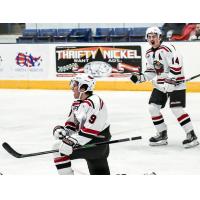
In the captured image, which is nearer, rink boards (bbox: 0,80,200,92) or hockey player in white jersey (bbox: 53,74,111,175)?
hockey player in white jersey (bbox: 53,74,111,175)

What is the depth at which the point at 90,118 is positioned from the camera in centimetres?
407

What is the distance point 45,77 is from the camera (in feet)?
35.4

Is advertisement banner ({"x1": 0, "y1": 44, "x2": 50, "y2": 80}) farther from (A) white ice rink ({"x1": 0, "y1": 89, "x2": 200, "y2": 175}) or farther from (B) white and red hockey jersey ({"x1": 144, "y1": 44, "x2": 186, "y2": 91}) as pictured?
(B) white and red hockey jersey ({"x1": 144, "y1": 44, "x2": 186, "y2": 91})

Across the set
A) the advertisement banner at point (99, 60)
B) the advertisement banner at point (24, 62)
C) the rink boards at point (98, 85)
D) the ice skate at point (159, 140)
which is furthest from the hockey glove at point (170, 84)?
the advertisement banner at point (24, 62)

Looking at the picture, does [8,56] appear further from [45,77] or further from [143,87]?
[143,87]

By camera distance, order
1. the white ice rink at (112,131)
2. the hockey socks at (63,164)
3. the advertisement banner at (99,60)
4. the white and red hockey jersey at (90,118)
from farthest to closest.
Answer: the advertisement banner at (99,60)
the white ice rink at (112,131)
the hockey socks at (63,164)
the white and red hockey jersey at (90,118)

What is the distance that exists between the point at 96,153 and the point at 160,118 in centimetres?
214

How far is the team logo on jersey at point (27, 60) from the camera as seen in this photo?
10.8 meters

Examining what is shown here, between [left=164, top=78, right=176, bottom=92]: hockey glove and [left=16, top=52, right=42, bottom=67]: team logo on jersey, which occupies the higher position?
[left=164, top=78, right=176, bottom=92]: hockey glove

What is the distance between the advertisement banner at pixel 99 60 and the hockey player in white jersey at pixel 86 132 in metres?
6.14

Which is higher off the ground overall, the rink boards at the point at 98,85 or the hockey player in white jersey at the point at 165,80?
the hockey player in white jersey at the point at 165,80

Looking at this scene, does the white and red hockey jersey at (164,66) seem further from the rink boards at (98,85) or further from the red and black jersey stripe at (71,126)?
the rink boards at (98,85)

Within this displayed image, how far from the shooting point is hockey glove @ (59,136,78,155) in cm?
410

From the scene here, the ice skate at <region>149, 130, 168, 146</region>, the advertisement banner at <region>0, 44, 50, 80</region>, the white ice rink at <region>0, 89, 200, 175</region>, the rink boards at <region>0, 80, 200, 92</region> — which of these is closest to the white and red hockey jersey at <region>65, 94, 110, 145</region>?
the white ice rink at <region>0, 89, 200, 175</region>
